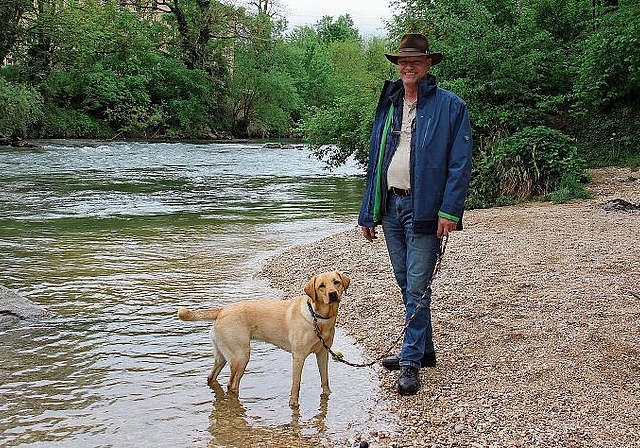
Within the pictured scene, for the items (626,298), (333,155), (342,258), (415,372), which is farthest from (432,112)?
Result: (333,155)

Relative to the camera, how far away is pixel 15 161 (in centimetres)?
2484

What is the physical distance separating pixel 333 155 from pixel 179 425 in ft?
54.6

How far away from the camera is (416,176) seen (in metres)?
4.76

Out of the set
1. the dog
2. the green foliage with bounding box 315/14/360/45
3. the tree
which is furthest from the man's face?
the green foliage with bounding box 315/14/360/45

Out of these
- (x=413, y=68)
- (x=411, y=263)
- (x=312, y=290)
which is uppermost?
(x=413, y=68)

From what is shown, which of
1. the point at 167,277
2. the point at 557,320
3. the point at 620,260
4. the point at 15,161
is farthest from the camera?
the point at 15,161

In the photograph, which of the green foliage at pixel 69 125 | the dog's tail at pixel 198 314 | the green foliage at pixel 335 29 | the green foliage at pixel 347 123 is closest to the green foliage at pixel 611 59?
the green foliage at pixel 347 123

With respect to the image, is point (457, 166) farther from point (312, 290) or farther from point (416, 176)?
point (312, 290)

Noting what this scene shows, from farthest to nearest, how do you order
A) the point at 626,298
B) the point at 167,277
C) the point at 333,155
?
1. the point at 333,155
2. the point at 167,277
3. the point at 626,298

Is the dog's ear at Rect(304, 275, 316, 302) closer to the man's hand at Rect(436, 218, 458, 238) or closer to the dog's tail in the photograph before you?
the dog's tail

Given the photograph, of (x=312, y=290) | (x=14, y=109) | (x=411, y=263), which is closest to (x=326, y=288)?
(x=312, y=290)

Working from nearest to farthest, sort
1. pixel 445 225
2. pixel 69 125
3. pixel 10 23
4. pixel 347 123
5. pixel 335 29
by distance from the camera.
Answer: pixel 445 225
pixel 347 123
pixel 10 23
pixel 69 125
pixel 335 29

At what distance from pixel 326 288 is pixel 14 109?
3003 cm

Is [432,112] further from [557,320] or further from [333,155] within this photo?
[333,155]
